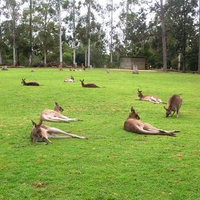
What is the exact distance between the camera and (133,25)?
4803 centimetres

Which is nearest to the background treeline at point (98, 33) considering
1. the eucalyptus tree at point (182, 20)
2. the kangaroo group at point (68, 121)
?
the eucalyptus tree at point (182, 20)

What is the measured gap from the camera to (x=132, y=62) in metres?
47.7

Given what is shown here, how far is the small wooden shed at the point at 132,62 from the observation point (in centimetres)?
4783

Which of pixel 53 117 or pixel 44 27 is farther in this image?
pixel 44 27

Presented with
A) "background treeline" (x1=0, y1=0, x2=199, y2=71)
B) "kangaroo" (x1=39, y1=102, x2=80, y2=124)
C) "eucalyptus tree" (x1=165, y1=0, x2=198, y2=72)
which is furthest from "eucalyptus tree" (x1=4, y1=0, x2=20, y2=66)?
"kangaroo" (x1=39, y1=102, x2=80, y2=124)

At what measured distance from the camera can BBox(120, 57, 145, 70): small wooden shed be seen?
157 ft

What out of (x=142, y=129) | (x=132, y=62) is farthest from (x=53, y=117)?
(x=132, y=62)

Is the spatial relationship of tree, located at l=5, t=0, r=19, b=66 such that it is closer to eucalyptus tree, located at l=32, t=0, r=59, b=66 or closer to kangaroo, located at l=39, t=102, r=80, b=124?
eucalyptus tree, located at l=32, t=0, r=59, b=66

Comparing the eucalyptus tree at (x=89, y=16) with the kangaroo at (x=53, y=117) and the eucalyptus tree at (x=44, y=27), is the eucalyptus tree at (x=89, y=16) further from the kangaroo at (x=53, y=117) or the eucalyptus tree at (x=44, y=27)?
the kangaroo at (x=53, y=117)

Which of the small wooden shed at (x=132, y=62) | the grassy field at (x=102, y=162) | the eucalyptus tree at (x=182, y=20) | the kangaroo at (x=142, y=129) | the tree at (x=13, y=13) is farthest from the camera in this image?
the tree at (x=13, y=13)

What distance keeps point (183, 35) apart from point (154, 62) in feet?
43.0

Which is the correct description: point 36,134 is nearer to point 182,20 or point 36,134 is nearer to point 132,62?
point 182,20

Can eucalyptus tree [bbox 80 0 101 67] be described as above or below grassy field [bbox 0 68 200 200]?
above

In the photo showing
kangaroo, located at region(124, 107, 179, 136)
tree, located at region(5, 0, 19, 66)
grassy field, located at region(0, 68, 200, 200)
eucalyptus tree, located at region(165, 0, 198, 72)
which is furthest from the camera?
tree, located at region(5, 0, 19, 66)
